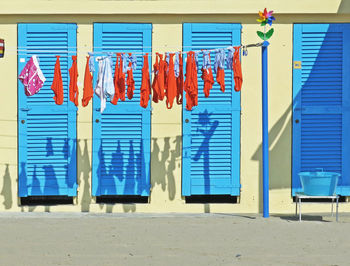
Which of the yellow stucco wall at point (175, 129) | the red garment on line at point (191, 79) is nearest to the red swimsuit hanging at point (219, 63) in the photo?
the red garment on line at point (191, 79)

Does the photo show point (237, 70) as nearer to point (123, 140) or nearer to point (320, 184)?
point (320, 184)

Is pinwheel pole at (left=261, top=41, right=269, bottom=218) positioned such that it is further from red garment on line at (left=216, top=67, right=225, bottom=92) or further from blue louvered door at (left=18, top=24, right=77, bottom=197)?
blue louvered door at (left=18, top=24, right=77, bottom=197)

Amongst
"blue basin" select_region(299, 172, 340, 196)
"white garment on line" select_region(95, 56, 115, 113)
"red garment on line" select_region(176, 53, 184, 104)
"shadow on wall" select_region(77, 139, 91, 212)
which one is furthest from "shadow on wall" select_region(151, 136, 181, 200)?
"blue basin" select_region(299, 172, 340, 196)

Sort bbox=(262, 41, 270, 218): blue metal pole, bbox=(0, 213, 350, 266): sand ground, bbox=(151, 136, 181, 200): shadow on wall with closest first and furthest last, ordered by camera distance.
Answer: bbox=(0, 213, 350, 266): sand ground < bbox=(262, 41, 270, 218): blue metal pole < bbox=(151, 136, 181, 200): shadow on wall

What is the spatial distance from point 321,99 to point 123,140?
98.7 inches

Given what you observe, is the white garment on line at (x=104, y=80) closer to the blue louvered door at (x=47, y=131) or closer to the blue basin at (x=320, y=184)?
the blue louvered door at (x=47, y=131)

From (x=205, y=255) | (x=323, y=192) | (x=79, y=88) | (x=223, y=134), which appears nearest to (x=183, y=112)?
(x=223, y=134)

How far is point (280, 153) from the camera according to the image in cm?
928

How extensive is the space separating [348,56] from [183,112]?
7.06ft

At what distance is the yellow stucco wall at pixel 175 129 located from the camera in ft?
30.1

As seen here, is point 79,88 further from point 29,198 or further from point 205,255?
point 205,255

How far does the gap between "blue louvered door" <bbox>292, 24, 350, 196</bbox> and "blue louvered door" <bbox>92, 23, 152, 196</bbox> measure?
187 centimetres

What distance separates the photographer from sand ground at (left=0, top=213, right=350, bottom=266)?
6590 mm

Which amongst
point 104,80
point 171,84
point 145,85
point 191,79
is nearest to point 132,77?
point 145,85
